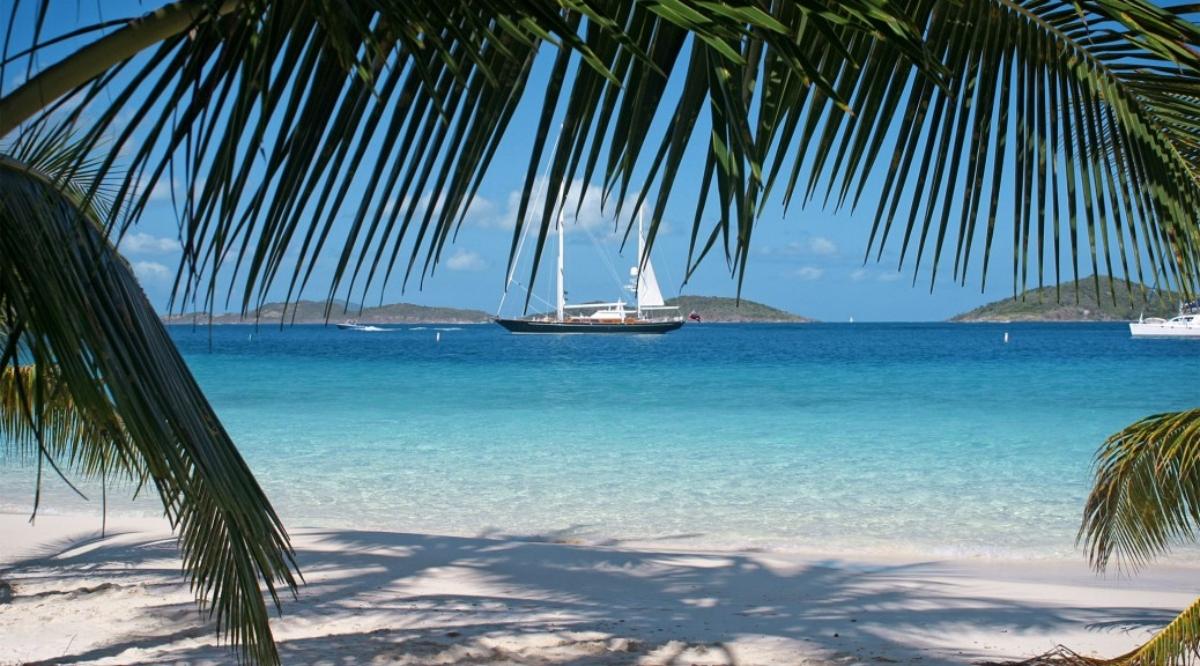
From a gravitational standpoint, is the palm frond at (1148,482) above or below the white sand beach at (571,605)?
above

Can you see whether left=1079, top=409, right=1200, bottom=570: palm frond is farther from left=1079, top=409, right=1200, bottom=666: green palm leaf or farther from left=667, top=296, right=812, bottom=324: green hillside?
left=667, top=296, right=812, bottom=324: green hillside

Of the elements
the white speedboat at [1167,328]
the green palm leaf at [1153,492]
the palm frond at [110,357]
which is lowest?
the green palm leaf at [1153,492]

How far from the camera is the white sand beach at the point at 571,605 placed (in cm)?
445

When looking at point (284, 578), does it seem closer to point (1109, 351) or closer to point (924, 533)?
point (924, 533)

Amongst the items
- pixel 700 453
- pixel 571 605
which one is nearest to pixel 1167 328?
pixel 700 453

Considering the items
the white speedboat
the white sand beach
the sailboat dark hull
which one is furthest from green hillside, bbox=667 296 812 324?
the white sand beach

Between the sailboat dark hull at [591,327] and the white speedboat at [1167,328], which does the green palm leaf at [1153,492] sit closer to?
the white speedboat at [1167,328]

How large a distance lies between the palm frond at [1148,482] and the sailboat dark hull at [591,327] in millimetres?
61906

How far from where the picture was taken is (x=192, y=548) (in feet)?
7.27

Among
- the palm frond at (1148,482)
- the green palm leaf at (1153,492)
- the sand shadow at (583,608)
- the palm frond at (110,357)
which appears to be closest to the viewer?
the palm frond at (110,357)

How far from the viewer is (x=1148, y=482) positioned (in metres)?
3.15

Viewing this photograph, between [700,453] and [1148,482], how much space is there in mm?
10586

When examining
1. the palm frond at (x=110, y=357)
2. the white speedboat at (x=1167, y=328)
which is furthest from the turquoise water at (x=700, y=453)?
the white speedboat at (x=1167, y=328)

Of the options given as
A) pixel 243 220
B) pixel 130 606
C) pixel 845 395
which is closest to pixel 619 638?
pixel 130 606
